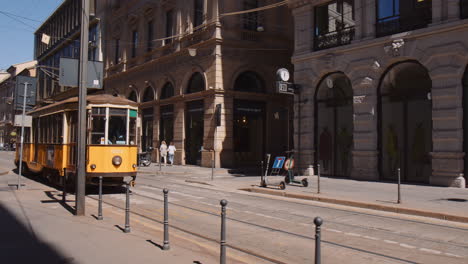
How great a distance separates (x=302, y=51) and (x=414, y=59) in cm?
632

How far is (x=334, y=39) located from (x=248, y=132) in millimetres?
9996

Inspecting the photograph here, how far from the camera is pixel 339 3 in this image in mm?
20719

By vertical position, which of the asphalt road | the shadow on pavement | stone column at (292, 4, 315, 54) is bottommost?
the asphalt road

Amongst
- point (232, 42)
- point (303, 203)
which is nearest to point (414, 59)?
point (303, 203)

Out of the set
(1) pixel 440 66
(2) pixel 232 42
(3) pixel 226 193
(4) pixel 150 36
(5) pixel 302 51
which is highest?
(4) pixel 150 36

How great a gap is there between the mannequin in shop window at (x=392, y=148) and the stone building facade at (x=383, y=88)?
45mm

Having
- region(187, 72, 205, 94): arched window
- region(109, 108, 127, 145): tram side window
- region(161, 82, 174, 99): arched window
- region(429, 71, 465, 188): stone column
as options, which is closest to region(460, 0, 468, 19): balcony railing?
region(429, 71, 465, 188): stone column

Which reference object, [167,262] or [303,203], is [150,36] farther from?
[167,262]

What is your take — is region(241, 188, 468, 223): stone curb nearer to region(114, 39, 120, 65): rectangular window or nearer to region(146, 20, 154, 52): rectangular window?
region(146, 20, 154, 52): rectangular window

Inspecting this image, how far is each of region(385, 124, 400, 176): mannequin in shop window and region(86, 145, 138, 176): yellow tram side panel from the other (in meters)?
11.4

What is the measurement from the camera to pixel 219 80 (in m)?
26.7

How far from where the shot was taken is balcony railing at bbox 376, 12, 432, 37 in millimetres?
17016

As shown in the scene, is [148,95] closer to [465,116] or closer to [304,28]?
[304,28]

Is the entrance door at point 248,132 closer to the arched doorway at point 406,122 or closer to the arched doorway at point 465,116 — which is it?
the arched doorway at point 406,122
